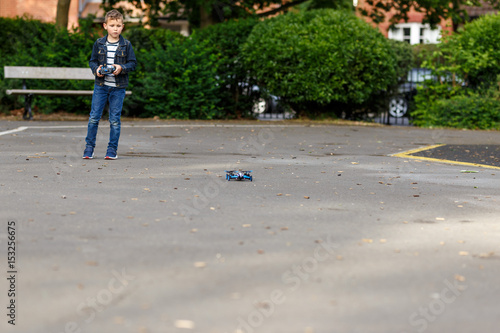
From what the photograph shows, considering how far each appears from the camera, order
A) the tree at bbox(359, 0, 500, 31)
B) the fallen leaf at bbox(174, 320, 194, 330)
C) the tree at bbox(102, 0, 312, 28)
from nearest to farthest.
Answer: the fallen leaf at bbox(174, 320, 194, 330), the tree at bbox(359, 0, 500, 31), the tree at bbox(102, 0, 312, 28)

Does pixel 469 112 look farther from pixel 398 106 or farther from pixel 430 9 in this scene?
pixel 430 9

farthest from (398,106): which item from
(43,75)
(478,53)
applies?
(43,75)

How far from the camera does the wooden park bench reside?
17723 mm

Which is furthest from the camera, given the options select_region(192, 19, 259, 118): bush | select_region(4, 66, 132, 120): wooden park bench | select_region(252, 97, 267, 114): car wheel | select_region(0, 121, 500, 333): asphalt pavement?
select_region(252, 97, 267, 114): car wheel

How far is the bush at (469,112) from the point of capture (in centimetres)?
1808

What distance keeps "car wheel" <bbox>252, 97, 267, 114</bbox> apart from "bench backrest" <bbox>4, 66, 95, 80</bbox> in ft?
13.4

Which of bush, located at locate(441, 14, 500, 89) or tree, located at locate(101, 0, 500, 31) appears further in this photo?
tree, located at locate(101, 0, 500, 31)

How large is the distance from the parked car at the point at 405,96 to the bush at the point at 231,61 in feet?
11.3

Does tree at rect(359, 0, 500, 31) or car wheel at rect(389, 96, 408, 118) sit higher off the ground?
tree at rect(359, 0, 500, 31)

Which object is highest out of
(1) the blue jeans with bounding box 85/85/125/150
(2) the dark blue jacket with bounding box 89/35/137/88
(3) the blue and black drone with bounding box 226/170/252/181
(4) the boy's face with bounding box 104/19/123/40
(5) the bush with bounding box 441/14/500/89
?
(5) the bush with bounding box 441/14/500/89

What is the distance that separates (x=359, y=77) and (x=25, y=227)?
14.1 m

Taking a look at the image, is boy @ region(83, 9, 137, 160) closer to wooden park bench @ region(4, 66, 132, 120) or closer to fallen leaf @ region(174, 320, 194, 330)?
fallen leaf @ region(174, 320, 194, 330)

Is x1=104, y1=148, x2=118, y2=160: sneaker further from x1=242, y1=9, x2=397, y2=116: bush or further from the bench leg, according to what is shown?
x1=242, y1=9, x2=397, y2=116: bush

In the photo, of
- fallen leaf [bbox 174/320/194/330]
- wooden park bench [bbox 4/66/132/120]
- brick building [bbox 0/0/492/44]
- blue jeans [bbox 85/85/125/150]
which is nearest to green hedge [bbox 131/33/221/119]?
wooden park bench [bbox 4/66/132/120]
